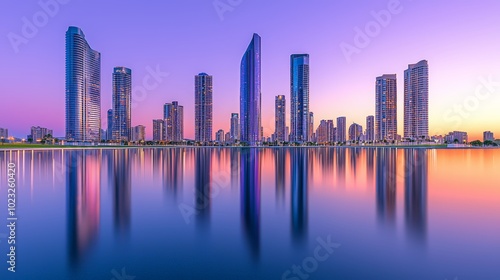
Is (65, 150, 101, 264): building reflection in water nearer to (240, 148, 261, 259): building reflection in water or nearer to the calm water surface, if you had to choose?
the calm water surface

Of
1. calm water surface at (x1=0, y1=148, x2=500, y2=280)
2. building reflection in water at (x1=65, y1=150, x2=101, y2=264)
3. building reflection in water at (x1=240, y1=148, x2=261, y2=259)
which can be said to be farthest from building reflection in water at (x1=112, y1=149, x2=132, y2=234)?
building reflection in water at (x1=240, y1=148, x2=261, y2=259)

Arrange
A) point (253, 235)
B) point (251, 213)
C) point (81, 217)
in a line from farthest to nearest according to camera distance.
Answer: point (251, 213)
point (81, 217)
point (253, 235)

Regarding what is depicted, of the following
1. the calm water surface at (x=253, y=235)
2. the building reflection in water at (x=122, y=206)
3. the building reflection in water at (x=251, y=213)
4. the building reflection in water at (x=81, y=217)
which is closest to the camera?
the calm water surface at (x=253, y=235)

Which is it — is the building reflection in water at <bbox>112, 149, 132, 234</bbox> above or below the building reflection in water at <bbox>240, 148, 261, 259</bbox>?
above

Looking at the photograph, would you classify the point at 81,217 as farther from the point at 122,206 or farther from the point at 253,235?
the point at 253,235

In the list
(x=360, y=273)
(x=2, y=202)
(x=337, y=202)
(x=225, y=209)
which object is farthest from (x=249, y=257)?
(x=2, y=202)

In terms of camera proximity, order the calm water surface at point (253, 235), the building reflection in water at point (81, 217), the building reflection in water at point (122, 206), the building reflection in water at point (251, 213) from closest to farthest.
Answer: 1. the calm water surface at point (253, 235)
2. the building reflection in water at point (81, 217)
3. the building reflection in water at point (251, 213)
4. the building reflection in water at point (122, 206)

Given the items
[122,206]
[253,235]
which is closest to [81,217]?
[122,206]

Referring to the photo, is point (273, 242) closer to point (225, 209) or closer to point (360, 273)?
point (360, 273)

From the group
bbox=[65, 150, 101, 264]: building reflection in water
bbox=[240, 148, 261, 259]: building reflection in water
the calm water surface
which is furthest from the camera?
bbox=[240, 148, 261, 259]: building reflection in water

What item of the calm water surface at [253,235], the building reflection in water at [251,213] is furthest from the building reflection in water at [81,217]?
the building reflection in water at [251,213]

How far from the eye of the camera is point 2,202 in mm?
19594

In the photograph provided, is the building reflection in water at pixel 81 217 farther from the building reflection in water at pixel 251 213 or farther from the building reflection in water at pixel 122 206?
the building reflection in water at pixel 251 213

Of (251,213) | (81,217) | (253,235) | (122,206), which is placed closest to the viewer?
(253,235)
